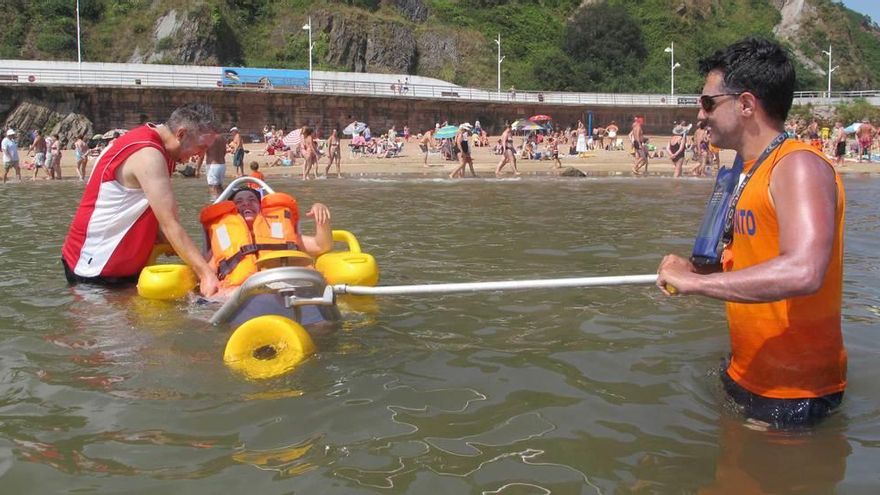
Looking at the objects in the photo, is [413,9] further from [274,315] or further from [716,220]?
[716,220]

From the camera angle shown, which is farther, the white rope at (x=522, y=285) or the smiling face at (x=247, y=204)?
the smiling face at (x=247, y=204)

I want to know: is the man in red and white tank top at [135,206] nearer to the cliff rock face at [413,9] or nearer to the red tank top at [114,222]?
the red tank top at [114,222]

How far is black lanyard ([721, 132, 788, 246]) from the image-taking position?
3029 millimetres

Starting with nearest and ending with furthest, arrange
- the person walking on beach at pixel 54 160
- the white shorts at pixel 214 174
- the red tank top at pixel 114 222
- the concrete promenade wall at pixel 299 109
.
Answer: the red tank top at pixel 114 222 → the white shorts at pixel 214 174 → the person walking on beach at pixel 54 160 → the concrete promenade wall at pixel 299 109

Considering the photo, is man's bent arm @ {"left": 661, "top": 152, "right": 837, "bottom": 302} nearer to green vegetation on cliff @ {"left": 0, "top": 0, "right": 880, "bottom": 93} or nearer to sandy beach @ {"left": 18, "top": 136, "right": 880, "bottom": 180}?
sandy beach @ {"left": 18, "top": 136, "right": 880, "bottom": 180}

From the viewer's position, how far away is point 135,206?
564 cm

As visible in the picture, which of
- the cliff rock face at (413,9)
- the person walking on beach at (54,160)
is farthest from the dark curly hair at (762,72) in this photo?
the cliff rock face at (413,9)

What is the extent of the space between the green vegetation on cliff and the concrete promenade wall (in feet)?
26.2

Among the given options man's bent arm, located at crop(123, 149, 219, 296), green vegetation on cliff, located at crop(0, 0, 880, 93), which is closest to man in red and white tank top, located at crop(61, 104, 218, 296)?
man's bent arm, located at crop(123, 149, 219, 296)

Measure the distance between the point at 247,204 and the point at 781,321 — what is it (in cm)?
394

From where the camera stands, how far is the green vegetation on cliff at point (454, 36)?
182 feet

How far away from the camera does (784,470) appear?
9.98 feet

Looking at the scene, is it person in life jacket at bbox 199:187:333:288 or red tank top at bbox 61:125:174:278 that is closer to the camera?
person in life jacket at bbox 199:187:333:288

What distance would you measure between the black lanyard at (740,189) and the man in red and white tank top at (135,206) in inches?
134
